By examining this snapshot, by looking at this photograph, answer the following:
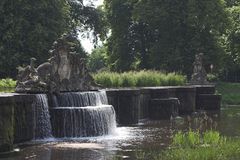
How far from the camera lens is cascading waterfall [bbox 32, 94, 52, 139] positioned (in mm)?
22250

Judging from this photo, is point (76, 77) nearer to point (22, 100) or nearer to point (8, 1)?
point (22, 100)

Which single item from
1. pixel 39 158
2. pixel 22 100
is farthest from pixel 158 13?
pixel 39 158

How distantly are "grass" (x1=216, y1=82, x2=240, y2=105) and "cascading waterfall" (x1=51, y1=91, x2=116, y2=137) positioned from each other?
2958 cm

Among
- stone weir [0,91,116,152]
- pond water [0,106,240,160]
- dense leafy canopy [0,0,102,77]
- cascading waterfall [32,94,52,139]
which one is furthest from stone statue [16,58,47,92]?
dense leafy canopy [0,0,102,77]

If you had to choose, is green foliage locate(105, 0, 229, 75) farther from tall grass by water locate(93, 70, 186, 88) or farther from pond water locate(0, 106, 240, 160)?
pond water locate(0, 106, 240, 160)

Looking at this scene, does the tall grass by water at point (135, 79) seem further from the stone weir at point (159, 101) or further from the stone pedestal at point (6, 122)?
the stone pedestal at point (6, 122)

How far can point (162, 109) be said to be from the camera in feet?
109

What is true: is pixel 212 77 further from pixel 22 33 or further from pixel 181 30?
pixel 22 33

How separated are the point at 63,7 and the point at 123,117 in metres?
21.3

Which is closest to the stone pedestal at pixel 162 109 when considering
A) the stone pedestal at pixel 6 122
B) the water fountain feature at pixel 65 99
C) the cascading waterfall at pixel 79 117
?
the water fountain feature at pixel 65 99

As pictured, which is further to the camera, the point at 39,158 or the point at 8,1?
the point at 8,1

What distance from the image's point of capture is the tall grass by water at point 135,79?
1428 inches

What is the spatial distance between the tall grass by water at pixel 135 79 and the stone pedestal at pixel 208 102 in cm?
188

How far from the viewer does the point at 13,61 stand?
141 ft
